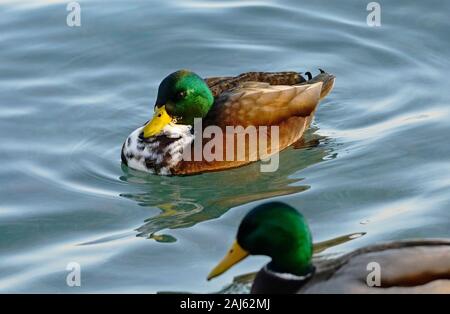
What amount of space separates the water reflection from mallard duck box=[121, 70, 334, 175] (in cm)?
9

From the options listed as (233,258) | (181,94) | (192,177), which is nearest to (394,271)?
(233,258)

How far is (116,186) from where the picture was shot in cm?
Result: 997

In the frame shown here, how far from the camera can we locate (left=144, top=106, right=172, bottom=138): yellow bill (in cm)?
1032

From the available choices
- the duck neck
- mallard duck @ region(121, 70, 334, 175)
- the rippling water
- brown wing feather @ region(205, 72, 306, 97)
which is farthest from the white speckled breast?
the duck neck

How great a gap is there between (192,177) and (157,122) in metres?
0.54

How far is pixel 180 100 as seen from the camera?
34.0 feet

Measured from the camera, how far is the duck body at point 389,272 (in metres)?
6.90

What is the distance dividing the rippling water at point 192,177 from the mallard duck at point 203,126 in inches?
4.8

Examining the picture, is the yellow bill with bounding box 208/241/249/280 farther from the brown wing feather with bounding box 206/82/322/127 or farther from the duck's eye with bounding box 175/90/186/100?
the duck's eye with bounding box 175/90/186/100

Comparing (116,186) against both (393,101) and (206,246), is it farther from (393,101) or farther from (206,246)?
(393,101)

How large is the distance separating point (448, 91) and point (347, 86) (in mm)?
938

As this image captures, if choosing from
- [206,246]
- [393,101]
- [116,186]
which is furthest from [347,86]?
[206,246]

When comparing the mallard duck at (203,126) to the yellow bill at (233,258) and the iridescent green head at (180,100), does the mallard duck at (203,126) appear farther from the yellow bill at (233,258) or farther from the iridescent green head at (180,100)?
the yellow bill at (233,258)

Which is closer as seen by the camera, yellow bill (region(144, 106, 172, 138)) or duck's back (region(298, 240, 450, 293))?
duck's back (region(298, 240, 450, 293))
